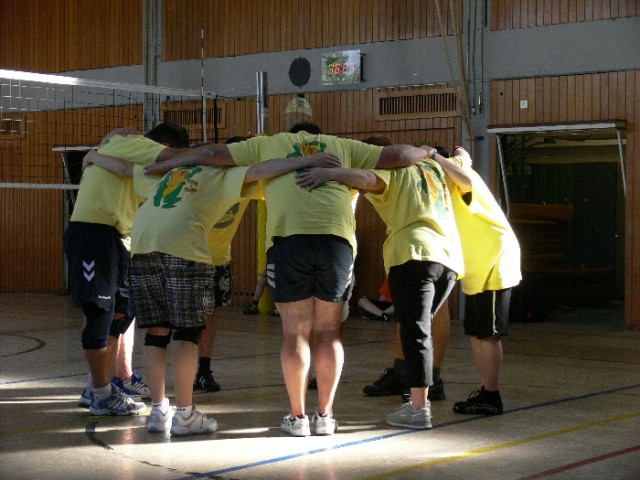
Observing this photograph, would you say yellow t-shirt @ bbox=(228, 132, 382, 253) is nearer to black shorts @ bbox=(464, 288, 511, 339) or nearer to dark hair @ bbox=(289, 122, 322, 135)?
dark hair @ bbox=(289, 122, 322, 135)

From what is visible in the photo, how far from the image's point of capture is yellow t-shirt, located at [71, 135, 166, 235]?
230 inches

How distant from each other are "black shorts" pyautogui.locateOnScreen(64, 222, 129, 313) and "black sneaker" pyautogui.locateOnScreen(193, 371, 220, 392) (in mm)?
996

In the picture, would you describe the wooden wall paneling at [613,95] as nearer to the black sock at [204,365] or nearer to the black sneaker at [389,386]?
the black sneaker at [389,386]

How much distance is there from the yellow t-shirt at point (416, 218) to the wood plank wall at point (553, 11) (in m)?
6.98

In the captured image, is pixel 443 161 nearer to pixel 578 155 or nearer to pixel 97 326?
pixel 97 326

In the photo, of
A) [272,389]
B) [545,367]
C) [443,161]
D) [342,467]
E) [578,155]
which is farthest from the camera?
[578,155]

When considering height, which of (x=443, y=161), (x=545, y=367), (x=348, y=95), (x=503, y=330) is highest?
(x=348, y=95)

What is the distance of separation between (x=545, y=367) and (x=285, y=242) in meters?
3.76

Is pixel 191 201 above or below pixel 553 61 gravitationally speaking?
below

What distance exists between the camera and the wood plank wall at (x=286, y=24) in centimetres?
1299

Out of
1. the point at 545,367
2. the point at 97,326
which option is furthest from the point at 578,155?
the point at 97,326

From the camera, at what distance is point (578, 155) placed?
16625mm

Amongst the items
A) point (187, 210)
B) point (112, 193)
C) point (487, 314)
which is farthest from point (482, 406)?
point (112, 193)

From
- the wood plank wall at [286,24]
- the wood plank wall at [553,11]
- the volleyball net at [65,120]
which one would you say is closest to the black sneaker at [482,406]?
the wood plank wall at [553,11]
